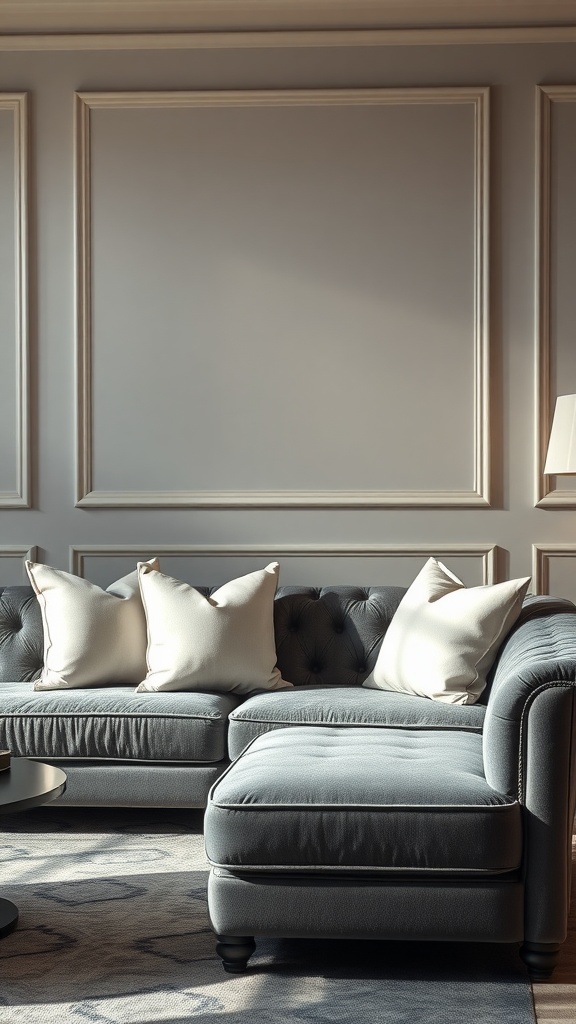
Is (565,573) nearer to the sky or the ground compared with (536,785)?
nearer to the sky

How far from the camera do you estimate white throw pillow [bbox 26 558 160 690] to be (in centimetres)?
296

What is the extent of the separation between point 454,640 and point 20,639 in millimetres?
1415

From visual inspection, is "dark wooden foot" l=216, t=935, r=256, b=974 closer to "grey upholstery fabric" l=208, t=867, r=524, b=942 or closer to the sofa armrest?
"grey upholstery fabric" l=208, t=867, r=524, b=942

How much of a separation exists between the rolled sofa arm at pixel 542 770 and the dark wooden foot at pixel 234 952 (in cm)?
53

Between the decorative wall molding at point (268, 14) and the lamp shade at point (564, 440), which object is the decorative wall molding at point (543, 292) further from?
the lamp shade at point (564, 440)

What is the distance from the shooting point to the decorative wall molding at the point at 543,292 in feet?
11.6

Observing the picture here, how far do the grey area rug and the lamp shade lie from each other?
1.44 meters

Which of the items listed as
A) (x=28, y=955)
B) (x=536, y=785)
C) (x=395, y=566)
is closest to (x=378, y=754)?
(x=536, y=785)

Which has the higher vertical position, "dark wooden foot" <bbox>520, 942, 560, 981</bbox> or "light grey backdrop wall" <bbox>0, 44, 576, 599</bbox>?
"light grey backdrop wall" <bbox>0, 44, 576, 599</bbox>

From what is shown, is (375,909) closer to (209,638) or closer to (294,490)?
(209,638)

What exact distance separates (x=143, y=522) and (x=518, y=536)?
1378mm

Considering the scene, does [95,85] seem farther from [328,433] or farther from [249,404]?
[328,433]

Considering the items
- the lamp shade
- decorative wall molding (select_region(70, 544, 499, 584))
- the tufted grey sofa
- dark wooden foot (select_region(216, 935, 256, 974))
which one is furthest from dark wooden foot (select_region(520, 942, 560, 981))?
decorative wall molding (select_region(70, 544, 499, 584))

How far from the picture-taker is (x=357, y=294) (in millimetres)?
3607
